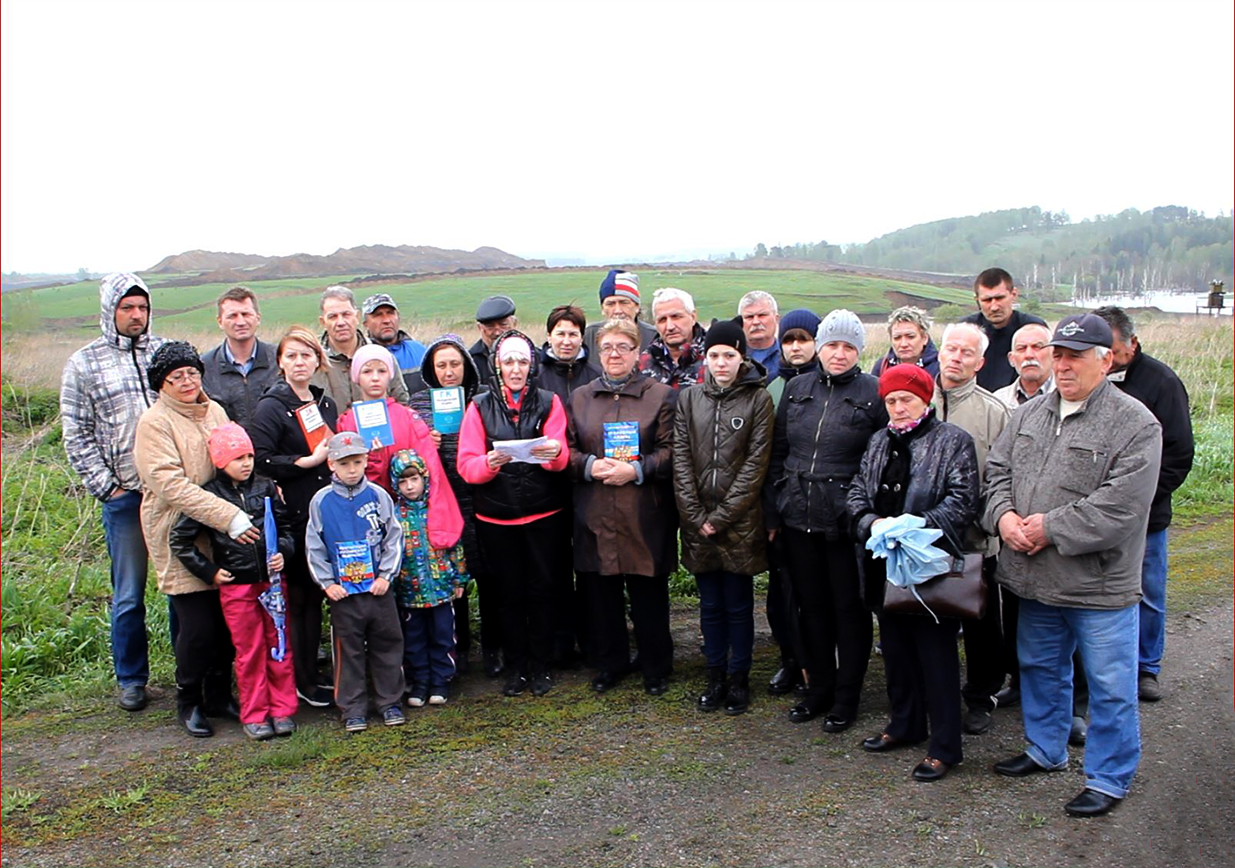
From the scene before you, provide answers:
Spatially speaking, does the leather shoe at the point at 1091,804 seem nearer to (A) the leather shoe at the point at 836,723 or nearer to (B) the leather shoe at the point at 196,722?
(A) the leather shoe at the point at 836,723

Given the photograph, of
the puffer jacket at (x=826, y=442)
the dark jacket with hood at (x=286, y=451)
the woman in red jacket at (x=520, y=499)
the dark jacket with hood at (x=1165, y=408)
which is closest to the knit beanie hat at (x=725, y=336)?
the puffer jacket at (x=826, y=442)

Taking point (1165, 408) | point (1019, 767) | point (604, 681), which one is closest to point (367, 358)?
point (604, 681)

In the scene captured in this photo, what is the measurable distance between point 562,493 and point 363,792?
6.75ft

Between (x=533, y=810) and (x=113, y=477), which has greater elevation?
(x=113, y=477)

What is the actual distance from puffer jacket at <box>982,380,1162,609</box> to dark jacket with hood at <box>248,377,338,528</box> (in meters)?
3.71

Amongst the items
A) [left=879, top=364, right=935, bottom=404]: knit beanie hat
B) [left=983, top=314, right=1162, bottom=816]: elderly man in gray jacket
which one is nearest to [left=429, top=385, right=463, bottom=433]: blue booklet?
[left=879, top=364, right=935, bottom=404]: knit beanie hat

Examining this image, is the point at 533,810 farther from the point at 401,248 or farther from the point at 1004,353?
the point at 401,248

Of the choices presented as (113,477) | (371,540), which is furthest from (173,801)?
(113,477)

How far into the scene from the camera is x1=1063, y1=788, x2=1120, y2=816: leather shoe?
4109mm

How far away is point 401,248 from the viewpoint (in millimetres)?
20828

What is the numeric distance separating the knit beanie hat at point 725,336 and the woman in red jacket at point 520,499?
1048mm

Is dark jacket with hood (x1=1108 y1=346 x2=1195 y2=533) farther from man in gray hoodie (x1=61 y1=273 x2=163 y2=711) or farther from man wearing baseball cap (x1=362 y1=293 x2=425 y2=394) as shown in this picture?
man in gray hoodie (x1=61 y1=273 x2=163 y2=711)

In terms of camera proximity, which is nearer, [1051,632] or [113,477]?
[1051,632]

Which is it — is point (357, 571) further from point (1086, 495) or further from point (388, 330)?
point (1086, 495)
